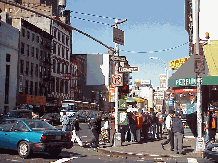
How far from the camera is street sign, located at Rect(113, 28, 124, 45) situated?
1804 cm

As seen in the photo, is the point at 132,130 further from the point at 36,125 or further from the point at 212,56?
the point at 36,125

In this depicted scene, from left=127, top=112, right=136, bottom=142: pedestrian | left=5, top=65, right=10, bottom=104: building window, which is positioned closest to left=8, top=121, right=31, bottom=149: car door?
left=127, top=112, right=136, bottom=142: pedestrian

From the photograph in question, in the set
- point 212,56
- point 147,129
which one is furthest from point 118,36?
point 212,56

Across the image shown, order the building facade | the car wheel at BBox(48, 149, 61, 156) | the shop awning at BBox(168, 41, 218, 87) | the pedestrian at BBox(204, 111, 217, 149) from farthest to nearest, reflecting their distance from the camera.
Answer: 1. the building facade
2. the shop awning at BBox(168, 41, 218, 87)
3. the pedestrian at BBox(204, 111, 217, 149)
4. the car wheel at BBox(48, 149, 61, 156)

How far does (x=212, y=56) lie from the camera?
834 inches

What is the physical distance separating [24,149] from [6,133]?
128 cm

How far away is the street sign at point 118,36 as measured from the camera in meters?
18.0

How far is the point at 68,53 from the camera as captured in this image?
76500mm

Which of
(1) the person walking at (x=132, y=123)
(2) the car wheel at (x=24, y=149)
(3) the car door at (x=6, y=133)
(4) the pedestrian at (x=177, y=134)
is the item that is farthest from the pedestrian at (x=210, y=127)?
(3) the car door at (x=6, y=133)

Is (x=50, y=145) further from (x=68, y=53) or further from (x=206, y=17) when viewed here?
(x=68, y=53)

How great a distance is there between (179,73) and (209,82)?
224 centimetres

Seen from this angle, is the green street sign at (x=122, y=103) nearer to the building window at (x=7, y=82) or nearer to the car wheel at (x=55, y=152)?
the car wheel at (x=55, y=152)

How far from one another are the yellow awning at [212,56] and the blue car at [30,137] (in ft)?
33.8

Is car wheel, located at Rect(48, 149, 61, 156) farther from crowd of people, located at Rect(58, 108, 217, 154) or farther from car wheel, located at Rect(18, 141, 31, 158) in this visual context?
crowd of people, located at Rect(58, 108, 217, 154)
